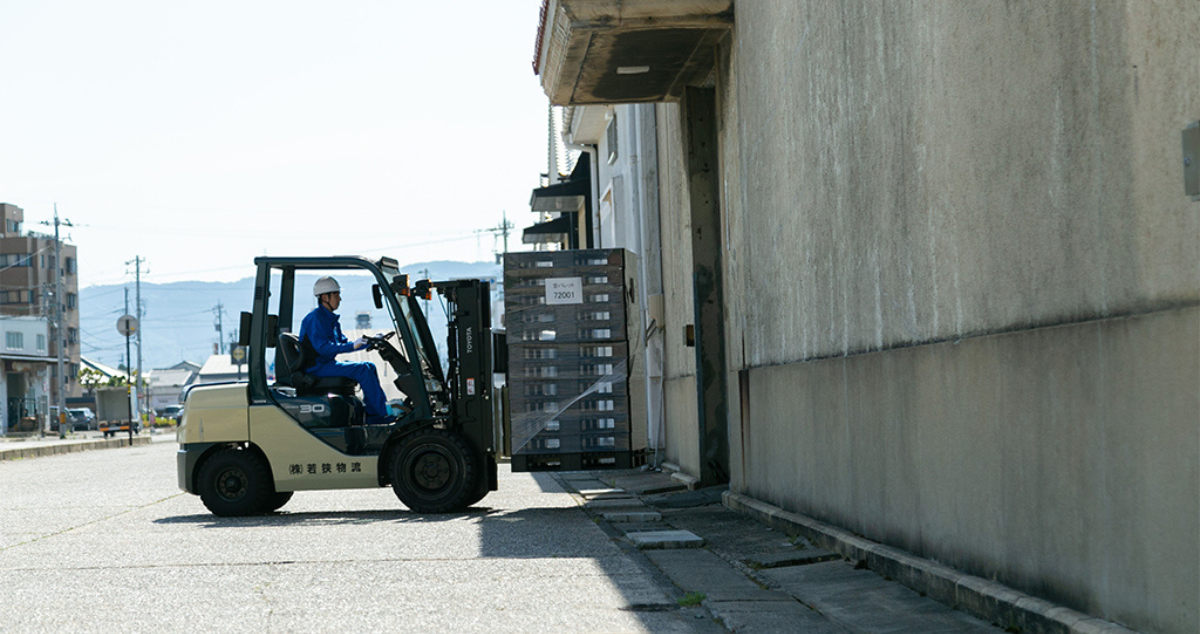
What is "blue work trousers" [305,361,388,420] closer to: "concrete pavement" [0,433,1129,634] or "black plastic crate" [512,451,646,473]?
"black plastic crate" [512,451,646,473]

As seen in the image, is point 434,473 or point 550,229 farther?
point 550,229

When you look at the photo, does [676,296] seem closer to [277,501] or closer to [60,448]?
[277,501]

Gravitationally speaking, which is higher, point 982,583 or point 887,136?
point 887,136

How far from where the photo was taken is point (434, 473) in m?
11.8

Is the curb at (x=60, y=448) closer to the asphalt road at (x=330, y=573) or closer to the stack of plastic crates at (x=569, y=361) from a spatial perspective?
the asphalt road at (x=330, y=573)

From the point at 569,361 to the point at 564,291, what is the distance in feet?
2.18

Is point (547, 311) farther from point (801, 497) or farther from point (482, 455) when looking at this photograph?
point (801, 497)

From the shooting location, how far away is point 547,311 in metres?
12.2

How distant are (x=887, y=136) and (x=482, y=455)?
20.3 ft

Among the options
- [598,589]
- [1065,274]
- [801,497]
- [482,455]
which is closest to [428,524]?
[482,455]

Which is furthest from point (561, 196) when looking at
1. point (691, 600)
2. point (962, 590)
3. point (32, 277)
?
point (32, 277)

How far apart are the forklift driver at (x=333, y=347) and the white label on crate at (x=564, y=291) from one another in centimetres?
179

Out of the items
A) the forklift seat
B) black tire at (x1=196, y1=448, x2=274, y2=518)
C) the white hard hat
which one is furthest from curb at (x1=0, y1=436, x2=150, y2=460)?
the white hard hat

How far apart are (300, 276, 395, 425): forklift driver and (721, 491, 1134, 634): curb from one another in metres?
5.03
